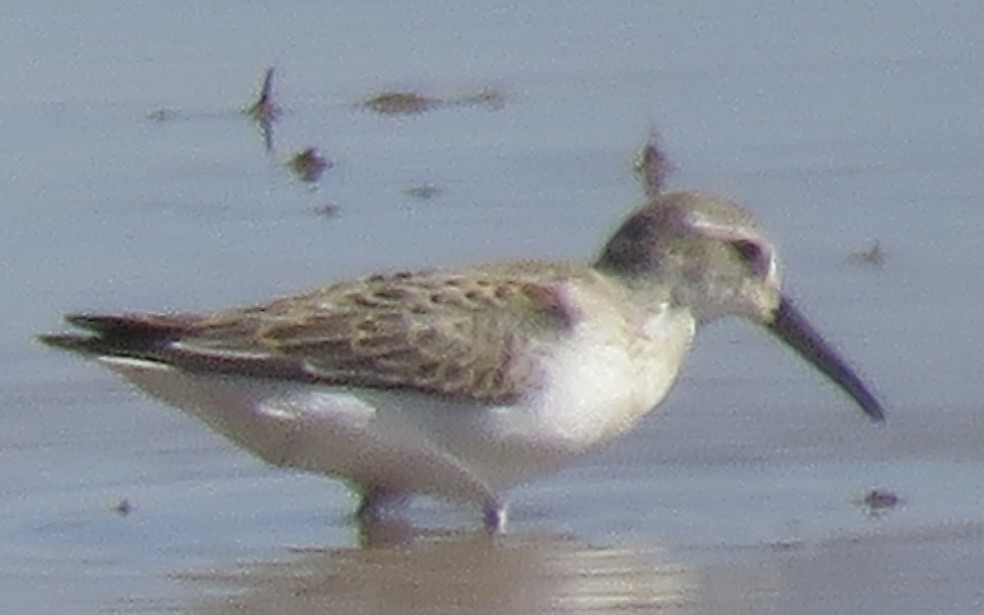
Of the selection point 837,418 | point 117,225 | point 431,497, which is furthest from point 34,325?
point 837,418

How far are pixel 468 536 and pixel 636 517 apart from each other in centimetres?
42

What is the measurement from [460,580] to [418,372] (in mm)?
650

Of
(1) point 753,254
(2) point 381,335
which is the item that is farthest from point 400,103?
(2) point 381,335

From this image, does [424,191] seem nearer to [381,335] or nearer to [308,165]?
[308,165]

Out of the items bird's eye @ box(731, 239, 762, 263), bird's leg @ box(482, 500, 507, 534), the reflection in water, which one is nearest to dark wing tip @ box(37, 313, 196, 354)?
the reflection in water

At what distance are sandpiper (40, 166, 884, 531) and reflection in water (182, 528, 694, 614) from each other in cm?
23

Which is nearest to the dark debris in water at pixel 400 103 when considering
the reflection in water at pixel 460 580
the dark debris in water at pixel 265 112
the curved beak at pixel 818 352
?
the dark debris in water at pixel 265 112

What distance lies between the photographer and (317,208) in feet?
36.7

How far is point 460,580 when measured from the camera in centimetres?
843

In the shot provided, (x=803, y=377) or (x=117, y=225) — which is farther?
(x=117, y=225)

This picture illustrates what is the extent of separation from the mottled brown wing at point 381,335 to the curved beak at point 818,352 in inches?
27.4

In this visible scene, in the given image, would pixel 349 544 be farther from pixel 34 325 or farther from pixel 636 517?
pixel 34 325

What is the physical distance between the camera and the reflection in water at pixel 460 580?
8102mm

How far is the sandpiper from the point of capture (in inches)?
344
